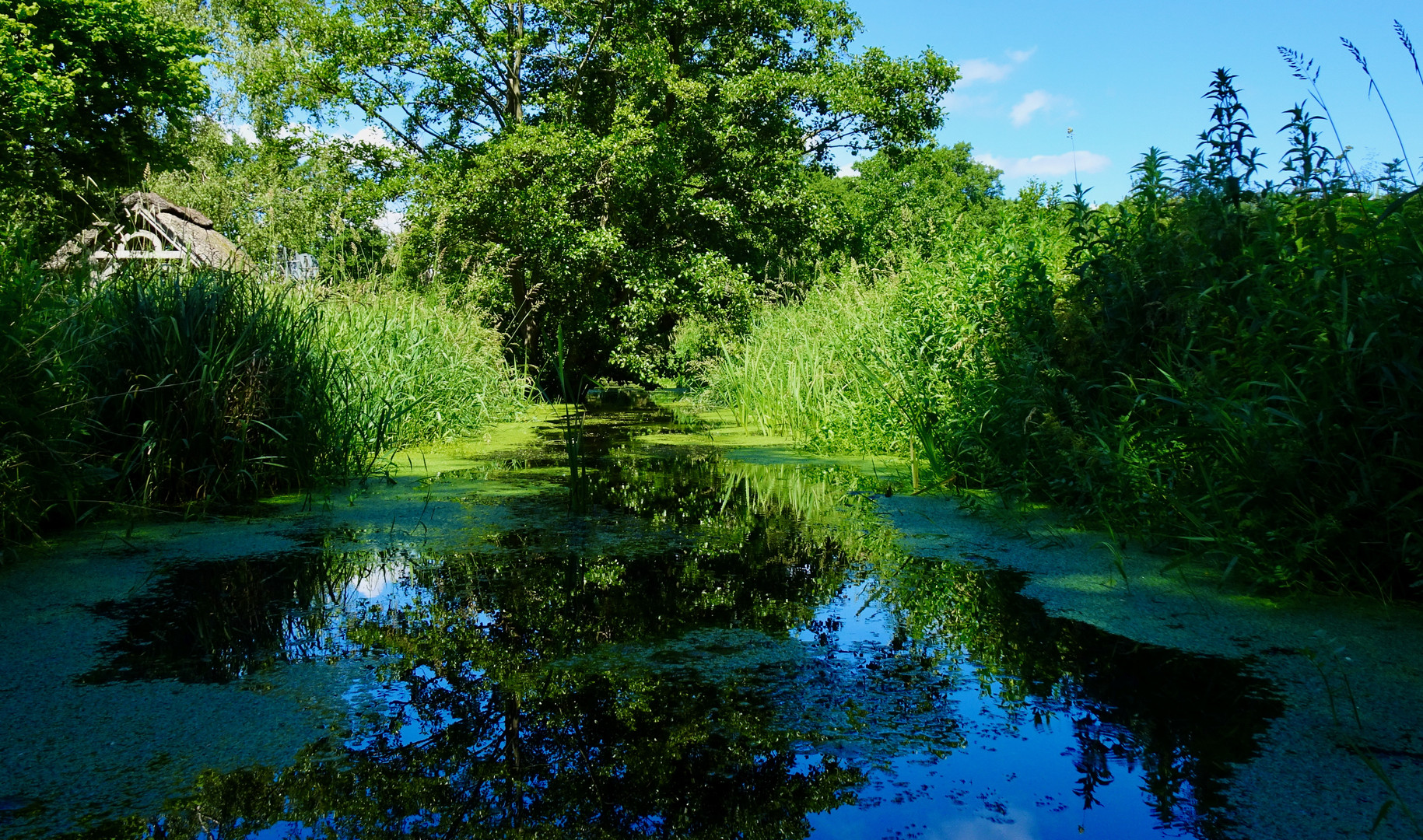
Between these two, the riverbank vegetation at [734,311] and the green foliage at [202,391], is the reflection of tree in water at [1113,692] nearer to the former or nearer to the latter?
the riverbank vegetation at [734,311]

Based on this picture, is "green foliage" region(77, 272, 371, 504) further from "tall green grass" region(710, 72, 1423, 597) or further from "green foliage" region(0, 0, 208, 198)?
"green foliage" region(0, 0, 208, 198)

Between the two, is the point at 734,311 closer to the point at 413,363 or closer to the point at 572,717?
the point at 413,363

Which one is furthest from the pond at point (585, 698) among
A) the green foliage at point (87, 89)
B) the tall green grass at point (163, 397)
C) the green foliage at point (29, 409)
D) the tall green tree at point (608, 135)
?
the green foliage at point (87, 89)

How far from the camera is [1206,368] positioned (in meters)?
3.09

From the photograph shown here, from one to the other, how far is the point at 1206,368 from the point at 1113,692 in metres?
1.49

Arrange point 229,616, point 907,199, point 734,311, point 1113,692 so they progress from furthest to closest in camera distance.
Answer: point 907,199 → point 734,311 → point 229,616 → point 1113,692

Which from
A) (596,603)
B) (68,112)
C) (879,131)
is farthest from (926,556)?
(68,112)

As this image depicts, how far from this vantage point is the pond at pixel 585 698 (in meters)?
1.54

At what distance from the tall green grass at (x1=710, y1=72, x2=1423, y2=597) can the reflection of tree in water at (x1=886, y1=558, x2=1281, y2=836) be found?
0.68m

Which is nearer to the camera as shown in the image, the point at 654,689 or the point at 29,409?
the point at 654,689

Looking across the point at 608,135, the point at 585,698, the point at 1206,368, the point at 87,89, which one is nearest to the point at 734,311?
the point at 608,135

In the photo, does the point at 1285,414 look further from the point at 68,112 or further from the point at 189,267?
the point at 68,112

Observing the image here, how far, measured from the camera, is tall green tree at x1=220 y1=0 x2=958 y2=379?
12258mm

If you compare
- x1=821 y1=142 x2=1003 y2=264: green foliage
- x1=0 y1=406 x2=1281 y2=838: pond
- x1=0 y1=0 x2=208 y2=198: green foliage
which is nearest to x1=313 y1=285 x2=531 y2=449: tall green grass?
x1=0 y1=406 x2=1281 y2=838: pond
